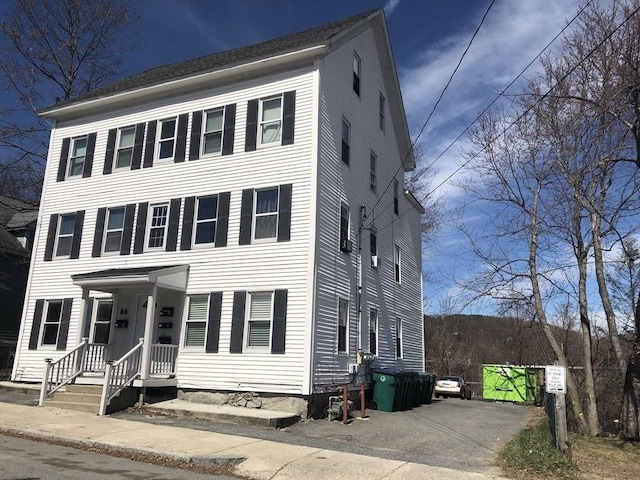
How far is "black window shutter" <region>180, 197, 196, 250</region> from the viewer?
15055 millimetres

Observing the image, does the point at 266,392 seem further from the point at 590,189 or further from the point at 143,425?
the point at 590,189

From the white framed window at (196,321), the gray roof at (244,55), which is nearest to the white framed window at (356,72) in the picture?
the gray roof at (244,55)

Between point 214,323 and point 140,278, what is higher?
point 140,278

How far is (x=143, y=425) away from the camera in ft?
35.4

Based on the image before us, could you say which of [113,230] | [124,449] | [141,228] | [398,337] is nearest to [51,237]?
[113,230]

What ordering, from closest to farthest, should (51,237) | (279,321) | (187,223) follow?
(279,321), (187,223), (51,237)

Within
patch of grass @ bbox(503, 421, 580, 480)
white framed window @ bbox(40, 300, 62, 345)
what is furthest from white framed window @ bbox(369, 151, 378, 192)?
white framed window @ bbox(40, 300, 62, 345)

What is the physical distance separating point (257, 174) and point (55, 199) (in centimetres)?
791

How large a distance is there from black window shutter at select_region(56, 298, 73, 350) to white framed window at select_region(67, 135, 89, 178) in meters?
4.56

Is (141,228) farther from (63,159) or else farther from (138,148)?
(63,159)

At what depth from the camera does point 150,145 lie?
16562 millimetres

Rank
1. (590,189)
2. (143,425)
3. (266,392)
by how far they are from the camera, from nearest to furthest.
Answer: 1. (143,425)
2. (266,392)
3. (590,189)

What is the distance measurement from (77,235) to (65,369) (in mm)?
4477

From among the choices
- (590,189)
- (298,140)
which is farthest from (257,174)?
(590,189)
